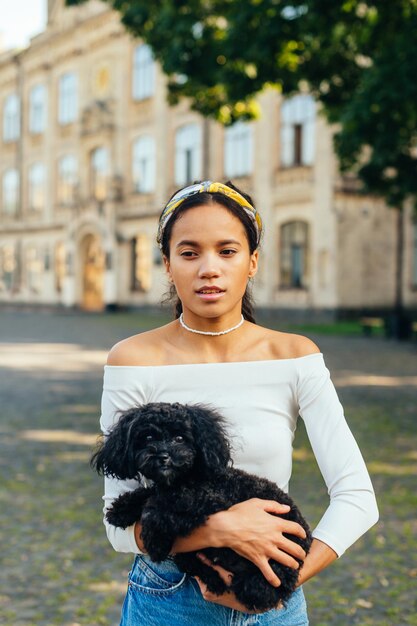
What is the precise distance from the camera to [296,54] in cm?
1445

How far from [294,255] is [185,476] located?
29.6 metres

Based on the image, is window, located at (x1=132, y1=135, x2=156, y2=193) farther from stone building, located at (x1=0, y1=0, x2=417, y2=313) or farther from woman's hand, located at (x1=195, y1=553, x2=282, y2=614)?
woman's hand, located at (x1=195, y1=553, x2=282, y2=614)

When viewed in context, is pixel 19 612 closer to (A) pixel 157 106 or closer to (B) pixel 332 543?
(B) pixel 332 543

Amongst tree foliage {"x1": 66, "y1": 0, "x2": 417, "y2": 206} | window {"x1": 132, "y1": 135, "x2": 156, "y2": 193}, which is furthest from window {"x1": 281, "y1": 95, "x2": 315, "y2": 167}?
tree foliage {"x1": 66, "y1": 0, "x2": 417, "y2": 206}

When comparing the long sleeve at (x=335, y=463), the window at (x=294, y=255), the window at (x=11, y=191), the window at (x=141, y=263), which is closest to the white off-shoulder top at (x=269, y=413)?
the long sleeve at (x=335, y=463)

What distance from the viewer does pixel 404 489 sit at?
6711mm

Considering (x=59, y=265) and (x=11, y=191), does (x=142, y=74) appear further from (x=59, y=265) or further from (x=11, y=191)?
(x=11, y=191)

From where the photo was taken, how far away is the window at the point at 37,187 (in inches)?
1804

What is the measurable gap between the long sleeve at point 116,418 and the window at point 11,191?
47695 millimetres

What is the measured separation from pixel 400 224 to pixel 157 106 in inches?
534

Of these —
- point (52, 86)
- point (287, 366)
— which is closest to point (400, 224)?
point (52, 86)

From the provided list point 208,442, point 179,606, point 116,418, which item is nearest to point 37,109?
point 116,418

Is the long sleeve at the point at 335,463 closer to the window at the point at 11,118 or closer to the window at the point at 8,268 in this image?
the window at the point at 8,268

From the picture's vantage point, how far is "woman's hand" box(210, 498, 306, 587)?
1.75m
